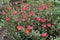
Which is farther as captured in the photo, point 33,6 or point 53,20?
point 33,6

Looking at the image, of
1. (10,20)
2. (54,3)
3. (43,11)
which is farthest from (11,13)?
(54,3)

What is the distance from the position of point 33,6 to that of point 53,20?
66 centimetres

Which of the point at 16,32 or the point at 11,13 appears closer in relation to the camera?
the point at 16,32

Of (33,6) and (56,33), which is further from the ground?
(33,6)

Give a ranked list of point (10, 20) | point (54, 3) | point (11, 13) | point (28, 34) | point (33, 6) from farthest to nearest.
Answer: point (54, 3)
point (33, 6)
point (11, 13)
point (10, 20)
point (28, 34)

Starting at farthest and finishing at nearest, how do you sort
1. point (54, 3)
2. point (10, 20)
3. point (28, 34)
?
point (54, 3), point (10, 20), point (28, 34)

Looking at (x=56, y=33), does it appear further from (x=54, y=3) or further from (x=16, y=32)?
(x=54, y=3)

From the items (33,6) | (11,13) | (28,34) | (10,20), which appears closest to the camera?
(28,34)

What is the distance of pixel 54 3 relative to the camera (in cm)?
511

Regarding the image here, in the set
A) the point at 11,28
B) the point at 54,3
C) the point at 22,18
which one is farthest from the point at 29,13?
the point at 54,3

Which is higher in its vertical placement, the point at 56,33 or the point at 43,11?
the point at 43,11

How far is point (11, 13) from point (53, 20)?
0.85m

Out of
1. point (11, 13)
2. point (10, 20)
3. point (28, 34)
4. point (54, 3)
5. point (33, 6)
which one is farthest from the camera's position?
point (54, 3)

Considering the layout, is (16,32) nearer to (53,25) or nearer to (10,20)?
(10,20)
